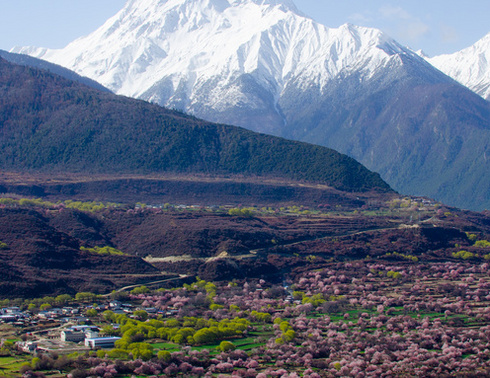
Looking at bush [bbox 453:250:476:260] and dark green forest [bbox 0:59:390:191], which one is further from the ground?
dark green forest [bbox 0:59:390:191]

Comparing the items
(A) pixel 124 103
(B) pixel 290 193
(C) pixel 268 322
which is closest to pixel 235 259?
(C) pixel 268 322

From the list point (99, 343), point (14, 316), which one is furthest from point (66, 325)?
point (99, 343)

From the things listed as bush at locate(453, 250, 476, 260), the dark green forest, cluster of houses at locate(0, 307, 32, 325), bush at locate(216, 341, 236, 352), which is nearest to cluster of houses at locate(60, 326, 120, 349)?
cluster of houses at locate(0, 307, 32, 325)

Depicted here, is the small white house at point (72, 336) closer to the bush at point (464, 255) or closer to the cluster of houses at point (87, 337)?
the cluster of houses at point (87, 337)

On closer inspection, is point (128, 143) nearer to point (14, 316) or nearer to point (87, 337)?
point (14, 316)

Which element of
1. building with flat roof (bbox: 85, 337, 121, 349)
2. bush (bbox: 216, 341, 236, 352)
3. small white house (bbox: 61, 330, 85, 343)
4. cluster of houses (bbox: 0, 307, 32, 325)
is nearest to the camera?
building with flat roof (bbox: 85, 337, 121, 349)

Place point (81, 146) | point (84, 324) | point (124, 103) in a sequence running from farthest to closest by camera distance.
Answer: point (124, 103) < point (81, 146) < point (84, 324)

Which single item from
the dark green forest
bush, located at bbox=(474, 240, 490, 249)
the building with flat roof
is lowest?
the building with flat roof

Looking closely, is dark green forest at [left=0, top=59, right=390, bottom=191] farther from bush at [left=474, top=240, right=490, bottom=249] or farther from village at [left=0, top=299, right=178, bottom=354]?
village at [left=0, top=299, right=178, bottom=354]

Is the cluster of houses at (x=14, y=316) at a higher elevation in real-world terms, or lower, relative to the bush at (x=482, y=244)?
lower

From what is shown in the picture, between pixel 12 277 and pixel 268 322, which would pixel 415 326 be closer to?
pixel 268 322

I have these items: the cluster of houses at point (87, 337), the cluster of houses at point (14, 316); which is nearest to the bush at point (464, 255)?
the cluster of houses at point (87, 337)
